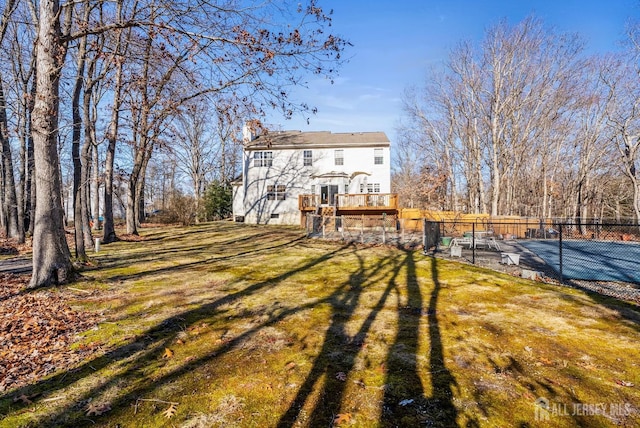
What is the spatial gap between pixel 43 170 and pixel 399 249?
Answer: 460 inches

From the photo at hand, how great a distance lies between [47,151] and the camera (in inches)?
270

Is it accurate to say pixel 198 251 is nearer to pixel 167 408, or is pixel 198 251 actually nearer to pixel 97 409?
pixel 97 409

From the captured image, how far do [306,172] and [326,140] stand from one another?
132 inches

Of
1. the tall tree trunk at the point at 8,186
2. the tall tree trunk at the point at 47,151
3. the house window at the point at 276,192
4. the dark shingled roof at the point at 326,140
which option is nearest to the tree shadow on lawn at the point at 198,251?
the tall tree trunk at the point at 47,151

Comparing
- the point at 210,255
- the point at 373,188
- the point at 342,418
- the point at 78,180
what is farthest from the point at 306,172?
the point at 342,418

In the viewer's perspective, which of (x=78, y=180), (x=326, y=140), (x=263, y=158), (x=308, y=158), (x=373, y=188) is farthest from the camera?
(x=326, y=140)

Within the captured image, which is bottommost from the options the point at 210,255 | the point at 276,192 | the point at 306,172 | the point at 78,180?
the point at 210,255

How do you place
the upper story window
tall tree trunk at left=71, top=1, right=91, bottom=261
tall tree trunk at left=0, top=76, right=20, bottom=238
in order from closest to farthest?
1. tall tree trunk at left=71, top=1, right=91, bottom=261
2. tall tree trunk at left=0, top=76, right=20, bottom=238
3. the upper story window

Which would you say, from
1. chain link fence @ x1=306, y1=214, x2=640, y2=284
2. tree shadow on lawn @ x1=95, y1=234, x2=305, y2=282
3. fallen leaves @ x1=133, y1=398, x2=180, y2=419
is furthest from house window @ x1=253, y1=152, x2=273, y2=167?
fallen leaves @ x1=133, y1=398, x2=180, y2=419

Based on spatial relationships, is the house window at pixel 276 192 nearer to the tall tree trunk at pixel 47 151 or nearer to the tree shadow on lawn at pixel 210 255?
the tree shadow on lawn at pixel 210 255

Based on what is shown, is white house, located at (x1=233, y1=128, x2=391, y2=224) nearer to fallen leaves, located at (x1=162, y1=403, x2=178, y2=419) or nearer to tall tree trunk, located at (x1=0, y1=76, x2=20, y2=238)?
tall tree trunk, located at (x1=0, y1=76, x2=20, y2=238)

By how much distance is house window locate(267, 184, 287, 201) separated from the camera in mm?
27750

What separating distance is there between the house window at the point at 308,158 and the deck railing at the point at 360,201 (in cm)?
387

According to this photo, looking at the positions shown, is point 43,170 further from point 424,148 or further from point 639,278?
point 424,148
